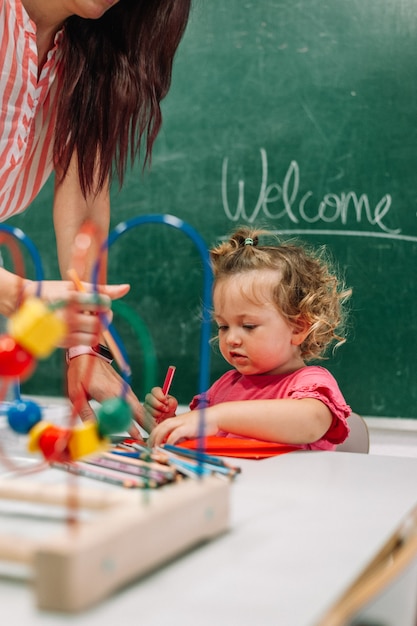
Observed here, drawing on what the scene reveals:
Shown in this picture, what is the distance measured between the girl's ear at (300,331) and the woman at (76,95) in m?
0.41

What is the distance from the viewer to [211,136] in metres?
2.45

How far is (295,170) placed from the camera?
2371 millimetres

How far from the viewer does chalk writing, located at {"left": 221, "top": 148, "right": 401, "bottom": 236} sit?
2318 millimetres

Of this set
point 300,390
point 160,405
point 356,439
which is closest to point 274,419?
point 300,390

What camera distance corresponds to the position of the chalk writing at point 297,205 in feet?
7.61

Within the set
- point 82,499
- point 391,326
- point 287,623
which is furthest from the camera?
point 391,326

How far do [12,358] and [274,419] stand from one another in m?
0.68

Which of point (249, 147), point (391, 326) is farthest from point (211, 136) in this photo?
point (391, 326)

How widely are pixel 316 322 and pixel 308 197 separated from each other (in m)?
1.01

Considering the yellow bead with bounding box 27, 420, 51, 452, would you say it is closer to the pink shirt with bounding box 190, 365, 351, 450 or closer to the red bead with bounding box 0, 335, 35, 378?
the red bead with bounding box 0, 335, 35, 378

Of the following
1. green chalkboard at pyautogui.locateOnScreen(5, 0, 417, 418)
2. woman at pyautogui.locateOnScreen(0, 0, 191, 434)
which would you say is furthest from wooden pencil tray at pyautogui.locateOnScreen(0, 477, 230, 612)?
green chalkboard at pyautogui.locateOnScreen(5, 0, 417, 418)

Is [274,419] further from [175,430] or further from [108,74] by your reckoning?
[108,74]

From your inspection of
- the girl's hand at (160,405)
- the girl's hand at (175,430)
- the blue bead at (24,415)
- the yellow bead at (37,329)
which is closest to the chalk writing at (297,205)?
the girl's hand at (160,405)

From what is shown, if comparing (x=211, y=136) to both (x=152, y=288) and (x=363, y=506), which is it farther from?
(x=363, y=506)
